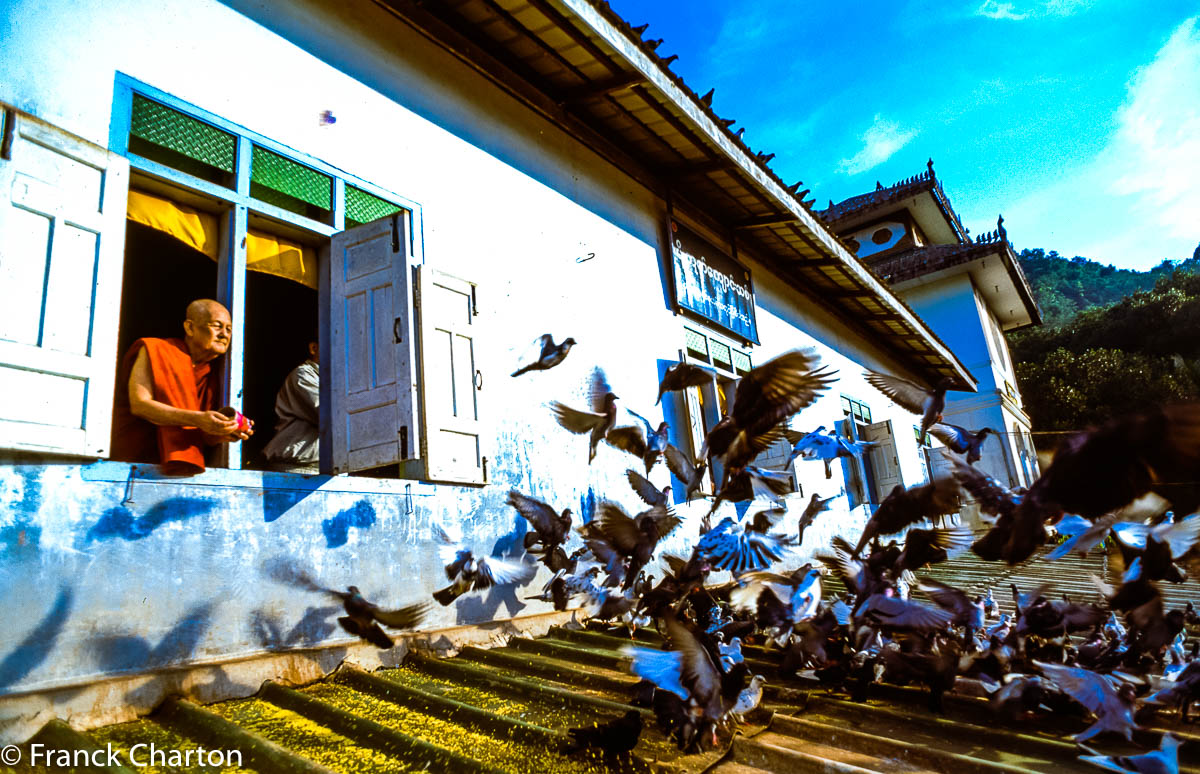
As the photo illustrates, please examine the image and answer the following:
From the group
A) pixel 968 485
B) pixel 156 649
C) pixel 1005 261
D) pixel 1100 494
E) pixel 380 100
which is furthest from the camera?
pixel 1005 261

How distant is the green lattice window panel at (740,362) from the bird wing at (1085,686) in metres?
5.84

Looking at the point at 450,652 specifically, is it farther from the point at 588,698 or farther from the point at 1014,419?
the point at 1014,419

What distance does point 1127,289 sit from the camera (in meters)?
49.4

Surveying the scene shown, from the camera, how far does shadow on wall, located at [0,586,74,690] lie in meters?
2.42

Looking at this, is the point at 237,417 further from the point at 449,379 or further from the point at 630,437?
the point at 630,437

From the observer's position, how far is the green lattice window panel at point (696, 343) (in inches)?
291

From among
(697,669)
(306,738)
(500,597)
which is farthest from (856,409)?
(306,738)

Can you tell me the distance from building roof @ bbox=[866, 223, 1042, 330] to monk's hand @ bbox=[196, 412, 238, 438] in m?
18.8

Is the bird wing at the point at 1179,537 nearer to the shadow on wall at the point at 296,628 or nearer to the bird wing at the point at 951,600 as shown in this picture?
the bird wing at the point at 951,600

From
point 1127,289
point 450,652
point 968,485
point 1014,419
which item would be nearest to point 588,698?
point 450,652

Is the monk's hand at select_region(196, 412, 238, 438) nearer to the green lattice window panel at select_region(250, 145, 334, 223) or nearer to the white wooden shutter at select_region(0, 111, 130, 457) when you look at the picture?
the white wooden shutter at select_region(0, 111, 130, 457)

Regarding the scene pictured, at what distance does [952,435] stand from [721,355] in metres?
3.73

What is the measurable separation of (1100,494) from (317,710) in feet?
8.99

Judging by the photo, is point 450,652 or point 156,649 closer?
point 156,649
